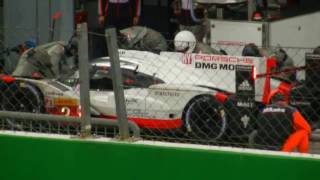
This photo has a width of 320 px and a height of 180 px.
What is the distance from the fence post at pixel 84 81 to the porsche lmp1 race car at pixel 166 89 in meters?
4.49

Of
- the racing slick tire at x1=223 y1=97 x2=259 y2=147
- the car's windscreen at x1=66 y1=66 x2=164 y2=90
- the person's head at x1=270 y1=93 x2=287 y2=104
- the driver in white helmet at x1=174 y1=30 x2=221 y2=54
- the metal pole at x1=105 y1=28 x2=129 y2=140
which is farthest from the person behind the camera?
the driver in white helmet at x1=174 y1=30 x2=221 y2=54

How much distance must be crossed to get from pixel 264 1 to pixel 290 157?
1067 cm

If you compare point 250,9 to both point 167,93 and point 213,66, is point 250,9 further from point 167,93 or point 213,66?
point 167,93

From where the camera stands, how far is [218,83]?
11781mm

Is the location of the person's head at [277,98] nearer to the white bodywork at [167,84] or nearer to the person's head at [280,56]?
the white bodywork at [167,84]

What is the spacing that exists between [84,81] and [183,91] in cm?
544

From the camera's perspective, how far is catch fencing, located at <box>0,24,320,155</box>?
10.2 metres

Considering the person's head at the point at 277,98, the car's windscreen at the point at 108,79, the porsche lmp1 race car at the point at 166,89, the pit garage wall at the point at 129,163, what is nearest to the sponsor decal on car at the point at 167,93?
the porsche lmp1 race car at the point at 166,89

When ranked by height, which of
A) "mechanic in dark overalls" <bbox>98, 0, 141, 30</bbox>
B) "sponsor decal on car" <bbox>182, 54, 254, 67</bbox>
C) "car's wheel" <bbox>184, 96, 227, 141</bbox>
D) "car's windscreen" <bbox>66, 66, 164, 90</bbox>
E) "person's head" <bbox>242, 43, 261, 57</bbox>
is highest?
"mechanic in dark overalls" <bbox>98, 0, 141, 30</bbox>

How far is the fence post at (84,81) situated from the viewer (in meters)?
5.81

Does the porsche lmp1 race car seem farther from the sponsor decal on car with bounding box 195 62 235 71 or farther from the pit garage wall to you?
the pit garage wall

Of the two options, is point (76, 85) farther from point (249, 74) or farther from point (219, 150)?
point (219, 150)

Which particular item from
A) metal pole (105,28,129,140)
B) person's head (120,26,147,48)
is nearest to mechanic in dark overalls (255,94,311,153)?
metal pole (105,28,129,140)

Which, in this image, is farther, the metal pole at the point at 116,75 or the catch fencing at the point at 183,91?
the catch fencing at the point at 183,91
